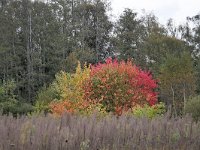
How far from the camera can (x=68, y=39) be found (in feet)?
201

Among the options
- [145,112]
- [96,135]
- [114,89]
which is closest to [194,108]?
[145,112]

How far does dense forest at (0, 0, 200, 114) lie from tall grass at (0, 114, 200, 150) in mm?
41367

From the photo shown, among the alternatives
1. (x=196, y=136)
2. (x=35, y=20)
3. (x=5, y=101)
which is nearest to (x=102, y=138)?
(x=196, y=136)

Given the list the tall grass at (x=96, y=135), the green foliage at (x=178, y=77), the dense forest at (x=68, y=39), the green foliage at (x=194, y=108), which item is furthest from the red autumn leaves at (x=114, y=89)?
the dense forest at (x=68, y=39)

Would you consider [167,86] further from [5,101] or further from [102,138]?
[102,138]

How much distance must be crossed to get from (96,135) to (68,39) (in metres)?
55.5

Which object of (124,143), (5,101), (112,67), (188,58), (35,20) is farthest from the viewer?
(35,20)

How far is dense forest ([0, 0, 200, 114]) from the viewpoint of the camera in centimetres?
5376

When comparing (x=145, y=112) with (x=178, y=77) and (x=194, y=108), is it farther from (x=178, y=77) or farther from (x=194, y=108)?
(x=178, y=77)

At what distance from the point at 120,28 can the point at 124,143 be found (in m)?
50.8

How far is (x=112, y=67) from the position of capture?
24.2 meters

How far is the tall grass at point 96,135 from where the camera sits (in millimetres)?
5613

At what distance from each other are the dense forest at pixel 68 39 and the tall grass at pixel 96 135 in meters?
41.4

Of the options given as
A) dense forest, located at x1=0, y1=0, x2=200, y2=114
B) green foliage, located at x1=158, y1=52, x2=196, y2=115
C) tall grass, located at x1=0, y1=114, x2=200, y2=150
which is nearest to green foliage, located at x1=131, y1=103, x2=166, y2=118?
tall grass, located at x1=0, y1=114, x2=200, y2=150
